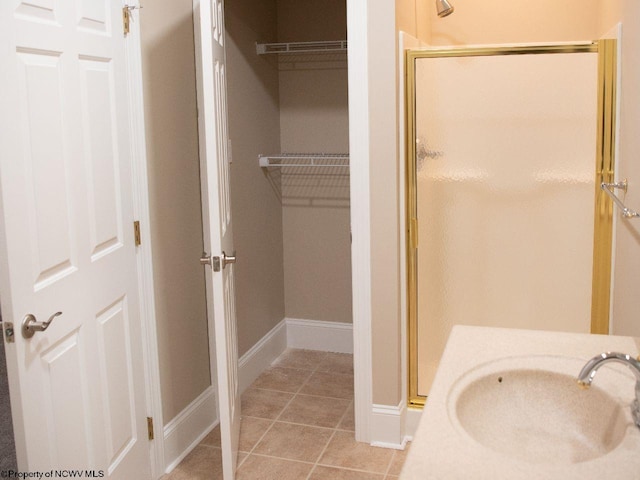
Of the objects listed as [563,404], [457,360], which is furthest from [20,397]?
[563,404]

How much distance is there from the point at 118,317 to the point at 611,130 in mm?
2037

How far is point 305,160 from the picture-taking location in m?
4.27

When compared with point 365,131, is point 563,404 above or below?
below

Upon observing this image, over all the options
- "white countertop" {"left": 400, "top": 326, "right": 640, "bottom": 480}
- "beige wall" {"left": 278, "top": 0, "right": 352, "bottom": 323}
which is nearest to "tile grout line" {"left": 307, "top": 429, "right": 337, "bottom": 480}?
"beige wall" {"left": 278, "top": 0, "right": 352, "bottom": 323}

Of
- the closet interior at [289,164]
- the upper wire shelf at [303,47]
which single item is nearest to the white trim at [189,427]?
the closet interior at [289,164]

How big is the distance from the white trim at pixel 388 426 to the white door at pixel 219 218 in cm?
64

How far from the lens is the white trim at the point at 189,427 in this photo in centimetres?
307

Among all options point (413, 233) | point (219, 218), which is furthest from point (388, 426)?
point (219, 218)

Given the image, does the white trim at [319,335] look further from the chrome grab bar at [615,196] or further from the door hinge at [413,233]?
the chrome grab bar at [615,196]

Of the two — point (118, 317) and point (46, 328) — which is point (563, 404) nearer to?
point (46, 328)

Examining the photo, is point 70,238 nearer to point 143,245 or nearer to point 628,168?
point 143,245

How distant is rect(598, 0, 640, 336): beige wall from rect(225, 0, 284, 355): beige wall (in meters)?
1.80

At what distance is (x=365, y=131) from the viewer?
10.1ft

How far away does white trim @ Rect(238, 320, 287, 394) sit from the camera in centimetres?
389
